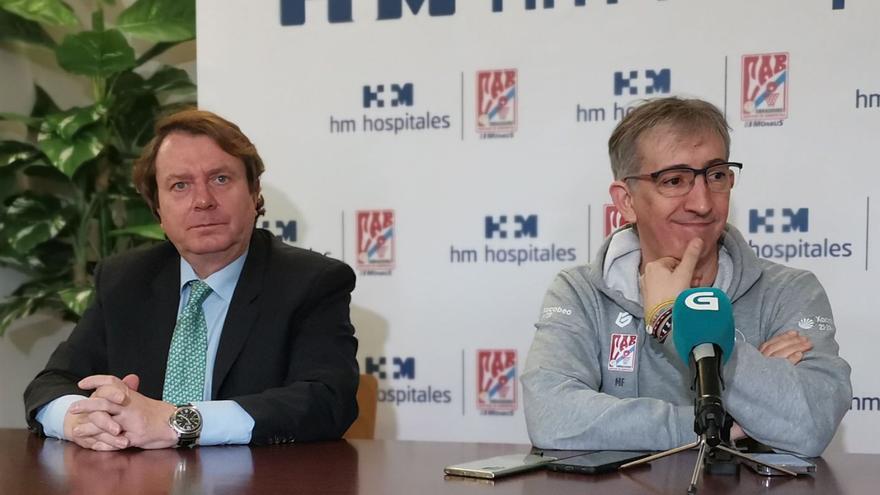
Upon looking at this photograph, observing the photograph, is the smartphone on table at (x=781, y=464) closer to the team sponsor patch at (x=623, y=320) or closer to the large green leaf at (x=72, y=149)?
the team sponsor patch at (x=623, y=320)

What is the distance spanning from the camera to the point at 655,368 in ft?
7.93

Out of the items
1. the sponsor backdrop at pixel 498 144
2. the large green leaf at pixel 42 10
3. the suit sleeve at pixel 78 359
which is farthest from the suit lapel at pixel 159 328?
the large green leaf at pixel 42 10

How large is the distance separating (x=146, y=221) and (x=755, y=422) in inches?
127

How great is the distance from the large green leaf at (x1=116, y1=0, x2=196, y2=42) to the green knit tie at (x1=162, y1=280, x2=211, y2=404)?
1961mm

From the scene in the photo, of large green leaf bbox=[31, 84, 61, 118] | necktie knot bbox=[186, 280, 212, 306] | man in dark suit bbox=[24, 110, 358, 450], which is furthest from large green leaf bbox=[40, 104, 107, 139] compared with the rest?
necktie knot bbox=[186, 280, 212, 306]

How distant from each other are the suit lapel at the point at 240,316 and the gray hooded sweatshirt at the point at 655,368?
0.72 metres

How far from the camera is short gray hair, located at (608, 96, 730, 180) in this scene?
232 cm

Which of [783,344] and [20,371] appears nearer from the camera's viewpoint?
[783,344]

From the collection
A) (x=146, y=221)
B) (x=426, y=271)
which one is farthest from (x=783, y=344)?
(x=146, y=221)

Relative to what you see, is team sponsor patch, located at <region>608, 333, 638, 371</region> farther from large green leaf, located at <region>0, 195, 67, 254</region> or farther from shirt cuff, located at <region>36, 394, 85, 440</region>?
large green leaf, located at <region>0, 195, 67, 254</region>

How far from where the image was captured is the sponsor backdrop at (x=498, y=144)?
3.16 m

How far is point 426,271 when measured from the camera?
3.46m

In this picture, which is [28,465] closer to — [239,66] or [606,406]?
[606,406]

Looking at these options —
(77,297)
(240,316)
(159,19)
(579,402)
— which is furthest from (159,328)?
(159,19)
